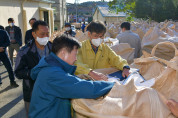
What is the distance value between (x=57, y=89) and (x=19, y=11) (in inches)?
498

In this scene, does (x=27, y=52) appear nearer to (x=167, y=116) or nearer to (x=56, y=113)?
(x=56, y=113)

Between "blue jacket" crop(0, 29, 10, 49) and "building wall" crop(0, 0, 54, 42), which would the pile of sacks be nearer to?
"blue jacket" crop(0, 29, 10, 49)

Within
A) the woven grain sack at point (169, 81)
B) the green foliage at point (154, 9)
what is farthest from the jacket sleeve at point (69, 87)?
the green foliage at point (154, 9)

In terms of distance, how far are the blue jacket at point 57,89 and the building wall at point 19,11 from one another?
32.7ft

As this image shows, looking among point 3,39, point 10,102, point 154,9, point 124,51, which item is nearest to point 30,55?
point 124,51

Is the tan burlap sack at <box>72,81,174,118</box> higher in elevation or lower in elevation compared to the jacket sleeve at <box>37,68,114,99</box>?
lower

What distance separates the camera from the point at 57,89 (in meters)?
1.20

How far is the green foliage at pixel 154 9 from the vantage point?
1797 centimetres

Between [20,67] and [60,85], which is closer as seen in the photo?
[60,85]

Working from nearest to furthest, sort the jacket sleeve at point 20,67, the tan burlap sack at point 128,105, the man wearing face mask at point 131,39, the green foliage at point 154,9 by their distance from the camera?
the tan burlap sack at point 128,105, the jacket sleeve at point 20,67, the man wearing face mask at point 131,39, the green foliage at point 154,9

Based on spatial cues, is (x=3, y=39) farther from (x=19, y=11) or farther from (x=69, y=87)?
(x=19, y=11)

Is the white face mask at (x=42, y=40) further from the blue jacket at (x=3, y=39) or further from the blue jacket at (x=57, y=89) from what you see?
the blue jacket at (x=3, y=39)

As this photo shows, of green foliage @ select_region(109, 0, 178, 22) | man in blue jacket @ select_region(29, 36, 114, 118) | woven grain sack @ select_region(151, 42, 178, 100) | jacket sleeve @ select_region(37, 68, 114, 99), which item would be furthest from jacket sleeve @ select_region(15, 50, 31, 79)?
green foliage @ select_region(109, 0, 178, 22)

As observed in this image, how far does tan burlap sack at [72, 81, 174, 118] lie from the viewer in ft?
3.57
